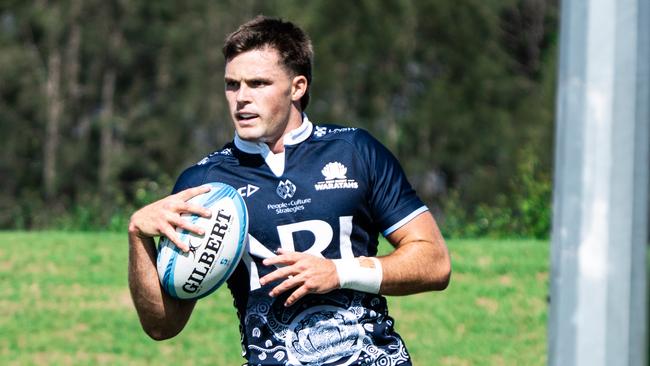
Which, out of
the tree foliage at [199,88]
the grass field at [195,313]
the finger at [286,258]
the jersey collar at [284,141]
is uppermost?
the tree foliage at [199,88]

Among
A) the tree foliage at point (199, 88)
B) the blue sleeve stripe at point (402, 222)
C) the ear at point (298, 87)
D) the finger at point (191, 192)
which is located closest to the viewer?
the finger at point (191, 192)

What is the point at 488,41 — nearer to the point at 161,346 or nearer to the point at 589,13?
the point at 161,346

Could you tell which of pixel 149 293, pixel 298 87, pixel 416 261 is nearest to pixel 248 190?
pixel 298 87

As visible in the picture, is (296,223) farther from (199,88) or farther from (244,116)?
(199,88)

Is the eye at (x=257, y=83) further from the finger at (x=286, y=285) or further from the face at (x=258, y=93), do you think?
the finger at (x=286, y=285)

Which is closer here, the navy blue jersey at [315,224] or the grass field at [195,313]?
the navy blue jersey at [315,224]

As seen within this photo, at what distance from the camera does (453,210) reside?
1719cm

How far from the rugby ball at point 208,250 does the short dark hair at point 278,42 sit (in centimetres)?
60

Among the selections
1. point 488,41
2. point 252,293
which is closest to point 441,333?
point 252,293

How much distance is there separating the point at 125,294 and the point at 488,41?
3274cm

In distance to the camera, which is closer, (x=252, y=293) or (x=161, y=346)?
(x=252, y=293)

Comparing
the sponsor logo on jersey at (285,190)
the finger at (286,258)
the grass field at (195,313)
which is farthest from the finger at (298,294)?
the grass field at (195,313)

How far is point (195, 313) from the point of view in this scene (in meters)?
11.6

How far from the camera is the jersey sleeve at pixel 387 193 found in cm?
481
